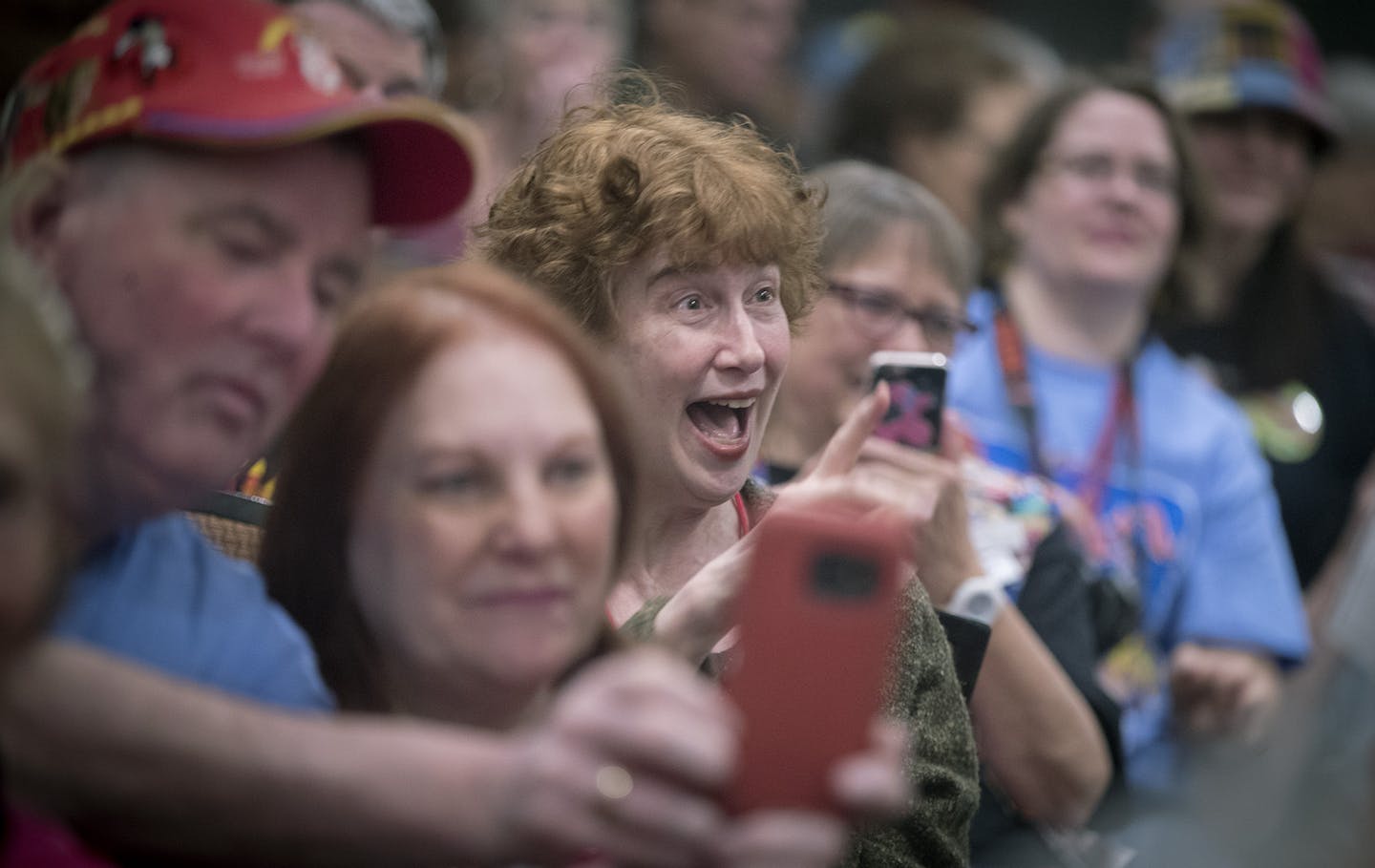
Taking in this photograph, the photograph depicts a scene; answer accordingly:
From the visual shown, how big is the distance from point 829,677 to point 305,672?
0.56m

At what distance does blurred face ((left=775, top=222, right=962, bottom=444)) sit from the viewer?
116 inches

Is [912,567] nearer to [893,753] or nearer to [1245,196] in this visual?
[893,753]

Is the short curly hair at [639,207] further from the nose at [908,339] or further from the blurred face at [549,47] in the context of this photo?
the blurred face at [549,47]

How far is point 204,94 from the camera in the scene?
1.43 meters

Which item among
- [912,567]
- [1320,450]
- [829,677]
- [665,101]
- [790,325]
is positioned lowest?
[1320,450]

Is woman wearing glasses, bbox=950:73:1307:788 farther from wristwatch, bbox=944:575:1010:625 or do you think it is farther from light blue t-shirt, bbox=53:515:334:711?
light blue t-shirt, bbox=53:515:334:711

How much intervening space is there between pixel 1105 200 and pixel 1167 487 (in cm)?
71

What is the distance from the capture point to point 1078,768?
2.59m

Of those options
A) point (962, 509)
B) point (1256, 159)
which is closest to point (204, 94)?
point (962, 509)

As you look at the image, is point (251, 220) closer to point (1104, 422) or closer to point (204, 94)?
point (204, 94)

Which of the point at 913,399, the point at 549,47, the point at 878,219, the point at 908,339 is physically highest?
the point at 913,399

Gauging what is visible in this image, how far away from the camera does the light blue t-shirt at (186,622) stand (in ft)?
4.55

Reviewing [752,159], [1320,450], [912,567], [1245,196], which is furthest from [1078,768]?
[1245,196]

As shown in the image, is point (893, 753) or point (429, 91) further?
point (429, 91)
